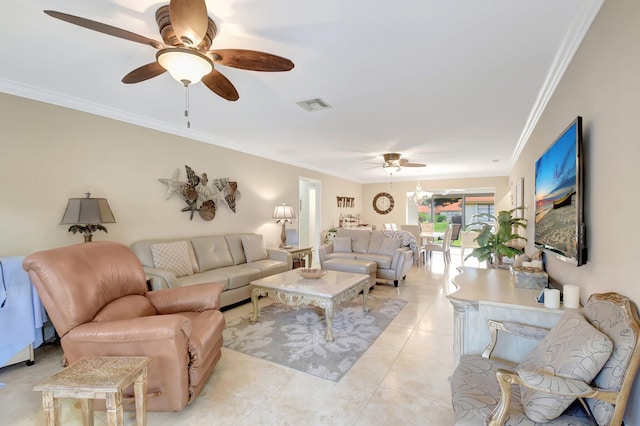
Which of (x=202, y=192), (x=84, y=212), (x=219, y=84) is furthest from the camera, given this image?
(x=202, y=192)

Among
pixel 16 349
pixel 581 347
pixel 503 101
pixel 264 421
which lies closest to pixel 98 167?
pixel 16 349

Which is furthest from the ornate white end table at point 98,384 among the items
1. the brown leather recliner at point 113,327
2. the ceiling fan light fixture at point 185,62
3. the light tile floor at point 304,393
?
the ceiling fan light fixture at point 185,62

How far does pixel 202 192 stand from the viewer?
434cm

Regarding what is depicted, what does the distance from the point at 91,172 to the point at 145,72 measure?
186cm

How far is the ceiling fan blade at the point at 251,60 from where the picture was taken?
1733 mm

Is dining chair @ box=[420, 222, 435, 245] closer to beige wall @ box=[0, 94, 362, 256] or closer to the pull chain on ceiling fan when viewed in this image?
beige wall @ box=[0, 94, 362, 256]

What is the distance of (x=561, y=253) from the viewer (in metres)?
1.80

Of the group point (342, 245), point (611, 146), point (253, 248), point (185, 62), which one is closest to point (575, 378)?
point (611, 146)

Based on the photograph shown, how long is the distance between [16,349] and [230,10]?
2.99 metres

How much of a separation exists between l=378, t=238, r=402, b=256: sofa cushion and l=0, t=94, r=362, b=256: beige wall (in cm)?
261

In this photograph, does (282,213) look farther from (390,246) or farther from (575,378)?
(575,378)

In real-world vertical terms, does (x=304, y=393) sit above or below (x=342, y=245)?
below

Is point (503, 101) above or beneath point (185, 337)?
above

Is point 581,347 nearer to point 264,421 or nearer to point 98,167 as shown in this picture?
point 264,421
